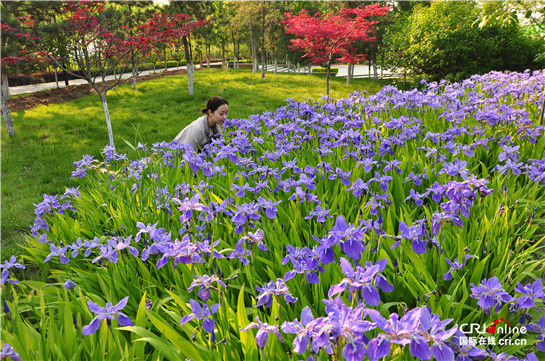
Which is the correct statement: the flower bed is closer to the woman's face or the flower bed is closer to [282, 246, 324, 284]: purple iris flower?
[282, 246, 324, 284]: purple iris flower

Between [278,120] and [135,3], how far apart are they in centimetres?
1752

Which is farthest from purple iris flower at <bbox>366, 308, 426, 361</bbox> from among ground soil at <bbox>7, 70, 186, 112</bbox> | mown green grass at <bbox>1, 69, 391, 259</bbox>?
ground soil at <bbox>7, 70, 186, 112</bbox>

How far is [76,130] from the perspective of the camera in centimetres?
844

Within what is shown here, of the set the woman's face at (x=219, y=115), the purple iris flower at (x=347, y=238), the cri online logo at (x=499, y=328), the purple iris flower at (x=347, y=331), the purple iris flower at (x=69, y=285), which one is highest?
the woman's face at (x=219, y=115)

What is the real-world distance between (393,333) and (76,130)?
373 inches

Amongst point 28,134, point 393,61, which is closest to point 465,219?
point 28,134

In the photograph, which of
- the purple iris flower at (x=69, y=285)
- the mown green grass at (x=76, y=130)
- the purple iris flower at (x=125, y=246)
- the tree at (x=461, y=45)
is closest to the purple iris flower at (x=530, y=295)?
the purple iris flower at (x=125, y=246)

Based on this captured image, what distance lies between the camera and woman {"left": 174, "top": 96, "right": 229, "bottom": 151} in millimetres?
4652

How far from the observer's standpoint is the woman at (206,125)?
4.65 meters

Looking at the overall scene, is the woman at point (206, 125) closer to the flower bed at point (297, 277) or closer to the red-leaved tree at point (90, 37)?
the flower bed at point (297, 277)

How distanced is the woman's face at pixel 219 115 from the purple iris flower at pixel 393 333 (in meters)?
4.17

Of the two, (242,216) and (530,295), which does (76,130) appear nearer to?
(242,216)

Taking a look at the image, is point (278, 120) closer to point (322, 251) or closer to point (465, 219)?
point (465, 219)

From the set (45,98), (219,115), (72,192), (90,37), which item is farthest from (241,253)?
(45,98)
